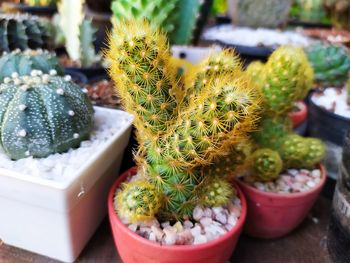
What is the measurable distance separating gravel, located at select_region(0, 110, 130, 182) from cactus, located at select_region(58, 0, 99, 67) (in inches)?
18.6

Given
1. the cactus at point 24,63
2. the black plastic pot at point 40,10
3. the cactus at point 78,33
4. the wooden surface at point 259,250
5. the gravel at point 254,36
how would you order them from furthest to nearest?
the black plastic pot at point 40,10 < the gravel at point 254,36 < the cactus at point 78,33 < the cactus at point 24,63 < the wooden surface at point 259,250

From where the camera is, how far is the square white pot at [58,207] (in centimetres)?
66

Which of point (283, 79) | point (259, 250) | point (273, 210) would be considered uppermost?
point (283, 79)

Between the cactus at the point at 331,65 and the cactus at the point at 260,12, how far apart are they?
1.56 feet

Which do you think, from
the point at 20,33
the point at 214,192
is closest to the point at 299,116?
the point at 214,192

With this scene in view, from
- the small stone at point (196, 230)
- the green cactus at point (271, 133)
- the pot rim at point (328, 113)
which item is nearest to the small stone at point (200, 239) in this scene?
the small stone at point (196, 230)

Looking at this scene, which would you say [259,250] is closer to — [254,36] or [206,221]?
[206,221]

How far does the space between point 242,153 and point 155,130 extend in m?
0.19

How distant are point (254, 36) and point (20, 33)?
955 millimetres

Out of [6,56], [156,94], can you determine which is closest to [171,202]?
[156,94]

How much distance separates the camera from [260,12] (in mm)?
1757

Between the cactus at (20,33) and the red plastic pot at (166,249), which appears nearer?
the red plastic pot at (166,249)

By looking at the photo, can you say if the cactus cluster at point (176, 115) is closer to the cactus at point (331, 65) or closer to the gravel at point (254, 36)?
the cactus at point (331, 65)

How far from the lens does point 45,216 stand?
694mm
